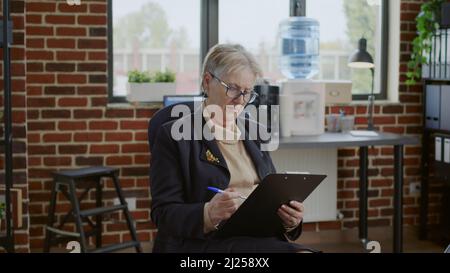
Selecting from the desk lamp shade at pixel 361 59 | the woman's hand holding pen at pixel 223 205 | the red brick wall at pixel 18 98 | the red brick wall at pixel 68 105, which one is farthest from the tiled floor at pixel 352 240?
the woman's hand holding pen at pixel 223 205

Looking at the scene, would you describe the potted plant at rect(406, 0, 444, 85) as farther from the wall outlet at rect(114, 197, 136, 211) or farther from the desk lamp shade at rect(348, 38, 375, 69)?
the wall outlet at rect(114, 197, 136, 211)

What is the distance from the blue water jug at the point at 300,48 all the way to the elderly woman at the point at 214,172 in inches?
91.9

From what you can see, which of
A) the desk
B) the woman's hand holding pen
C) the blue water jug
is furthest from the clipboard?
the blue water jug

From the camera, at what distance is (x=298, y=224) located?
206cm

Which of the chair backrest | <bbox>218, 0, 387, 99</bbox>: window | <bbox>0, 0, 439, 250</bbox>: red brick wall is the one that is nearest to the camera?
the chair backrest

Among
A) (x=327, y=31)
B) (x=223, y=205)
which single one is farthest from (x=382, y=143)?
(x=223, y=205)

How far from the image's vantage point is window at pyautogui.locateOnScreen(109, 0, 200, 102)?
4.31m

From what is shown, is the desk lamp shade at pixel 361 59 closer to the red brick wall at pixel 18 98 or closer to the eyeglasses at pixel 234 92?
the red brick wall at pixel 18 98

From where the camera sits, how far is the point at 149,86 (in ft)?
13.8

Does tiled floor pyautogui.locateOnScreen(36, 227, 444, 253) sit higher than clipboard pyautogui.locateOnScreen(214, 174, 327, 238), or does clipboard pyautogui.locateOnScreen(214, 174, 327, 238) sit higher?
clipboard pyautogui.locateOnScreen(214, 174, 327, 238)

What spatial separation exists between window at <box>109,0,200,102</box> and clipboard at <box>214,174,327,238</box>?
8.27 feet

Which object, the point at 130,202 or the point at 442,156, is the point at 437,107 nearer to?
the point at 442,156

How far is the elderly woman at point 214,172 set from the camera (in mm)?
1938
